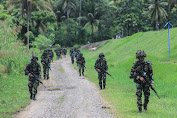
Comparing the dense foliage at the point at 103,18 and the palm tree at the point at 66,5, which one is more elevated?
the palm tree at the point at 66,5

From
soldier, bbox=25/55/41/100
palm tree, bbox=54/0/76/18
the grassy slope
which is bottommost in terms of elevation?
the grassy slope

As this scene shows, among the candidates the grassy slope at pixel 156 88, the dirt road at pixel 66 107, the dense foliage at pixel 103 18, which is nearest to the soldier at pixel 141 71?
the grassy slope at pixel 156 88

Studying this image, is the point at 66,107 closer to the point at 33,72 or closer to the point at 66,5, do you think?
the point at 33,72

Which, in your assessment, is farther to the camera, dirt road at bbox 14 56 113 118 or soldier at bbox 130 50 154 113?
dirt road at bbox 14 56 113 118

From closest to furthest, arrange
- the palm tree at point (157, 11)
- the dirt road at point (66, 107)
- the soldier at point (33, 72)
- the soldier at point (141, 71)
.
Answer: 1. the soldier at point (141, 71)
2. the dirt road at point (66, 107)
3. the soldier at point (33, 72)
4. the palm tree at point (157, 11)

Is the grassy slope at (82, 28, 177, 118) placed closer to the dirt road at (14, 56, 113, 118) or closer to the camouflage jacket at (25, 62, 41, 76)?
the dirt road at (14, 56, 113, 118)

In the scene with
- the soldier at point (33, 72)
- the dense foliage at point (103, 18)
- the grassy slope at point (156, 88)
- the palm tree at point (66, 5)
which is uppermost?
the palm tree at point (66, 5)

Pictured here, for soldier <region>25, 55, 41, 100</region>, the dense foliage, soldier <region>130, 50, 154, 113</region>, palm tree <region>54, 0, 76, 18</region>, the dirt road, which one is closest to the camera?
soldier <region>130, 50, 154, 113</region>

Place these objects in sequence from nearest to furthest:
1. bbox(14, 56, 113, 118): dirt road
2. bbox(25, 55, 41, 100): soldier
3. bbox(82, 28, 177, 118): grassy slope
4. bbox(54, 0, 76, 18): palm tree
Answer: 1. bbox(14, 56, 113, 118): dirt road
2. bbox(82, 28, 177, 118): grassy slope
3. bbox(25, 55, 41, 100): soldier
4. bbox(54, 0, 76, 18): palm tree

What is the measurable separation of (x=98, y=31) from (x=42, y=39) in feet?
87.3

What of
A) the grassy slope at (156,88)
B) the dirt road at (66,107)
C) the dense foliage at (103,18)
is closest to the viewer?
the dirt road at (66,107)

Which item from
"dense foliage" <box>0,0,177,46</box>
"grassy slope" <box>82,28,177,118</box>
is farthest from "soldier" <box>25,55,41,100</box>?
"dense foliage" <box>0,0,177,46</box>

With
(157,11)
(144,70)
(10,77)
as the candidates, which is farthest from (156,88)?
(157,11)

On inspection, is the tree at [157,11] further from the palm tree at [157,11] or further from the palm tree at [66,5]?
the palm tree at [66,5]
